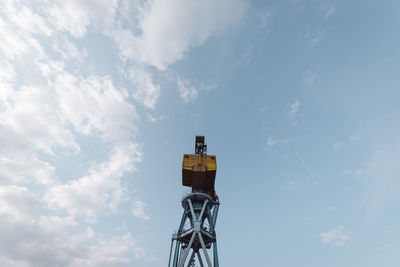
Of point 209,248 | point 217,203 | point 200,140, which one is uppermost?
point 200,140

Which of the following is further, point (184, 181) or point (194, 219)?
point (184, 181)

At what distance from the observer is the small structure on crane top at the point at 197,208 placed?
27.7 metres

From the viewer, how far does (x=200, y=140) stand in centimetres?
3491

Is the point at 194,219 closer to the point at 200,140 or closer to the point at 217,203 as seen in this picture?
the point at 217,203

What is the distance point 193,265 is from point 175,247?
311cm

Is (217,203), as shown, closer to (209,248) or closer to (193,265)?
(209,248)

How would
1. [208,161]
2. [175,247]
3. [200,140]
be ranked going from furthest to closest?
[200,140], [208,161], [175,247]

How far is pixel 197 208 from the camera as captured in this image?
30.4 metres

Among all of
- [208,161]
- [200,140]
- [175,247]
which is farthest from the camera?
[200,140]

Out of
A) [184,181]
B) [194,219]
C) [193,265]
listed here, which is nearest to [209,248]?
[193,265]

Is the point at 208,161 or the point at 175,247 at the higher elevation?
the point at 208,161

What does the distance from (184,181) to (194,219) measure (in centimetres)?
542

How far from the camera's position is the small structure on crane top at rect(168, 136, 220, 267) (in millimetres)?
27703

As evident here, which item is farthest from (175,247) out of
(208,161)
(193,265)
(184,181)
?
(208,161)
